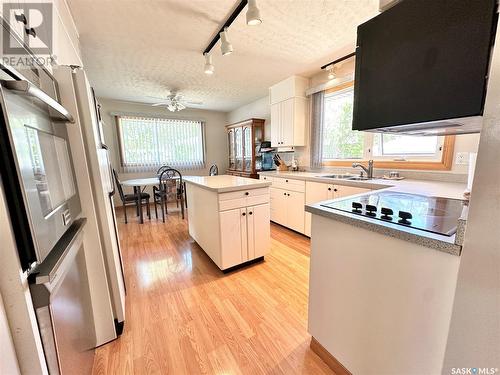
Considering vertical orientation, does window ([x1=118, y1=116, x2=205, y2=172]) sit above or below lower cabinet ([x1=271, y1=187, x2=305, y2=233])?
above

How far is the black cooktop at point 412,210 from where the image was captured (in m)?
0.83

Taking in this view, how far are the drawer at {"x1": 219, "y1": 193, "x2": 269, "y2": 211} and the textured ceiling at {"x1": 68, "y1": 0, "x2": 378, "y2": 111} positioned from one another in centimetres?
167

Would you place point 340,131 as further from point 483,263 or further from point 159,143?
point 159,143

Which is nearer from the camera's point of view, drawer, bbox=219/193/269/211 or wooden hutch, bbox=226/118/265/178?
drawer, bbox=219/193/269/211

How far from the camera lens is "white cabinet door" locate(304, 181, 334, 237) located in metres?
2.46

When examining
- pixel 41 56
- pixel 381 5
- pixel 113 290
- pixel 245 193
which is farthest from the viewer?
pixel 245 193

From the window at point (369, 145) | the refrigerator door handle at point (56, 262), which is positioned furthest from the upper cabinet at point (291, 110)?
the refrigerator door handle at point (56, 262)

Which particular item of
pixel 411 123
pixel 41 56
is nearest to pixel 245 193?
pixel 411 123

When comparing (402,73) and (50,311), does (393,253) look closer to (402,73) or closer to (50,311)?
(402,73)

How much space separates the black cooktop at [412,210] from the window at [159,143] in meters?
4.90

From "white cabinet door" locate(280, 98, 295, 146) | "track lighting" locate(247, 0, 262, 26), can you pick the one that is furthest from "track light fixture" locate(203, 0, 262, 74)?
"white cabinet door" locate(280, 98, 295, 146)

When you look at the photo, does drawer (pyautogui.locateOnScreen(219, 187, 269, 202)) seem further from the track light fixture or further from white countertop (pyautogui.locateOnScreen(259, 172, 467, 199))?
the track light fixture

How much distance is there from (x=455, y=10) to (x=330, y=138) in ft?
8.62

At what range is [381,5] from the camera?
0.87m
